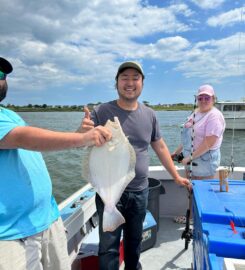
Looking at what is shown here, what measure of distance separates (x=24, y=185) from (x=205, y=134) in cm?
242

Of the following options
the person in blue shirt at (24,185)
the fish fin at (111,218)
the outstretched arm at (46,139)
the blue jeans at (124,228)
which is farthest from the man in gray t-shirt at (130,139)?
the outstretched arm at (46,139)

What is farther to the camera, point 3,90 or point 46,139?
point 3,90

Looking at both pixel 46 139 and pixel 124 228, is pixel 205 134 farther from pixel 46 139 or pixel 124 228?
pixel 46 139

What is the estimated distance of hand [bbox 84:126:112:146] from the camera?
5.50 feet

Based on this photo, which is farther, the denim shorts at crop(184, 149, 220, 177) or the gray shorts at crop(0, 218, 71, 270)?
the denim shorts at crop(184, 149, 220, 177)

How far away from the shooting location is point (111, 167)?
188 cm

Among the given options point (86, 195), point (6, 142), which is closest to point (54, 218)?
point (6, 142)

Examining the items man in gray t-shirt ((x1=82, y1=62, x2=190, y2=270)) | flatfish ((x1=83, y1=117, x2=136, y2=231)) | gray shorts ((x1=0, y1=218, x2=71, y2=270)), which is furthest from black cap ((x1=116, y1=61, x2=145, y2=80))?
gray shorts ((x1=0, y1=218, x2=71, y2=270))

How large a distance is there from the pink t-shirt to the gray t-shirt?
1.18 meters

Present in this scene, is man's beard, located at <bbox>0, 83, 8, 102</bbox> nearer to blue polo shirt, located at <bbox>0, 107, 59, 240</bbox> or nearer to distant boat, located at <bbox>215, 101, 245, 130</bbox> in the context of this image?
blue polo shirt, located at <bbox>0, 107, 59, 240</bbox>

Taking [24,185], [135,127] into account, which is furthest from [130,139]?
[24,185]

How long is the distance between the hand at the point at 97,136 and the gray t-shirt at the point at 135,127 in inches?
31.3

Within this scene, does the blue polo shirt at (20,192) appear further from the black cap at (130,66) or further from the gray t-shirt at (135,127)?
the black cap at (130,66)

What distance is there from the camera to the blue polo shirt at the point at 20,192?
165 cm
